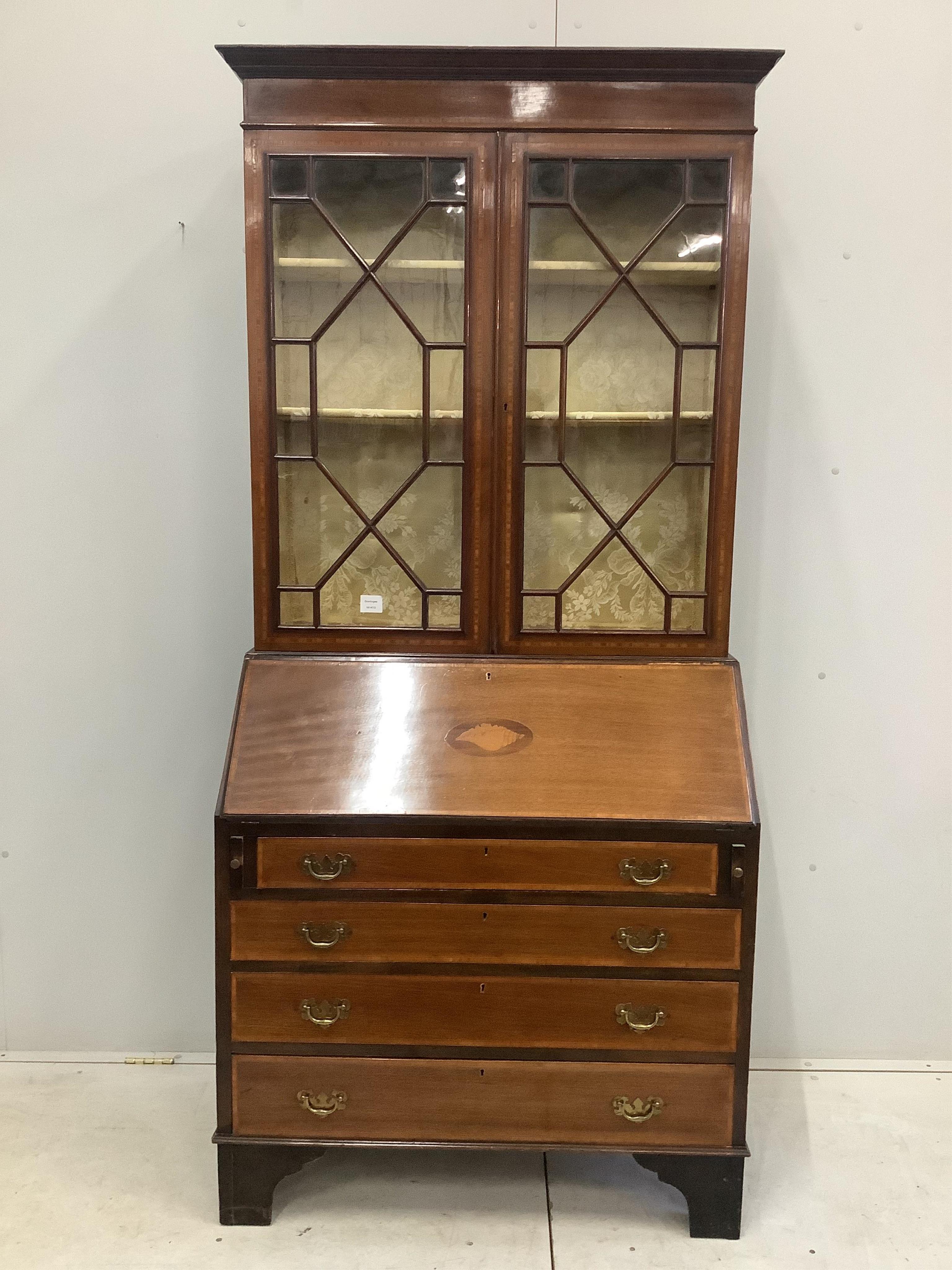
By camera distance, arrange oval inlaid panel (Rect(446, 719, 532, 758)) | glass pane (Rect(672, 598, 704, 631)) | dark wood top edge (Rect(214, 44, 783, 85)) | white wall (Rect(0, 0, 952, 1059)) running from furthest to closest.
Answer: white wall (Rect(0, 0, 952, 1059)) < glass pane (Rect(672, 598, 704, 631)) < oval inlaid panel (Rect(446, 719, 532, 758)) < dark wood top edge (Rect(214, 44, 783, 85))

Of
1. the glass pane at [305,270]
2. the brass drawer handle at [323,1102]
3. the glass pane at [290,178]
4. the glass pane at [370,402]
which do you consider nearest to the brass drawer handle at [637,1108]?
the brass drawer handle at [323,1102]

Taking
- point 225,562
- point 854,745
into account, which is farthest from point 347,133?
point 854,745

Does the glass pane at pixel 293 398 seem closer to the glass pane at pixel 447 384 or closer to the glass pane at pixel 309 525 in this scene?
the glass pane at pixel 309 525

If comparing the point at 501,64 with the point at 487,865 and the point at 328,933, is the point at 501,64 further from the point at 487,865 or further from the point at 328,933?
the point at 328,933

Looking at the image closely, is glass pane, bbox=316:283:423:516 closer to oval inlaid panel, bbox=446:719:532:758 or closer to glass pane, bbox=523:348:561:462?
glass pane, bbox=523:348:561:462

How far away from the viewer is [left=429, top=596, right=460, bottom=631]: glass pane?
1979 mm

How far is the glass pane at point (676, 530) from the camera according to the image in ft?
6.40

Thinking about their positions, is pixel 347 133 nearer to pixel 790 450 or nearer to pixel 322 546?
pixel 322 546

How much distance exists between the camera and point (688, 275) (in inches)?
74.5

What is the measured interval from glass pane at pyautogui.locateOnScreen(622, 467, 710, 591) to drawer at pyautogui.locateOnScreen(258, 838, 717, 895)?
53 cm

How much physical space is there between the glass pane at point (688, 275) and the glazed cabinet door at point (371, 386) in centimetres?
32

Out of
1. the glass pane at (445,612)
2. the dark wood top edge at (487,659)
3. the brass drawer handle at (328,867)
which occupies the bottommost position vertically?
the brass drawer handle at (328,867)

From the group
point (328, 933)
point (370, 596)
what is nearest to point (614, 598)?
point (370, 596)

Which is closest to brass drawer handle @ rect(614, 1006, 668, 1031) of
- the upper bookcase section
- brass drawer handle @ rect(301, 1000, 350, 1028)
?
brass drawer handle @ rect(301, 1000, 350, 1028)
